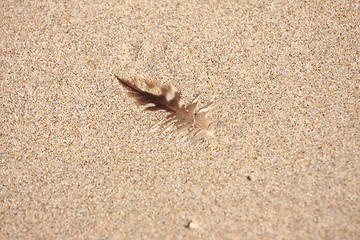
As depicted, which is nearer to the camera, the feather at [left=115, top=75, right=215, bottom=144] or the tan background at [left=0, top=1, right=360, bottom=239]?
the tan background at [left=0, top=1, right=360, bottom=239]

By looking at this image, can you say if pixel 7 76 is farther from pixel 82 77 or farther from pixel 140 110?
pixel 140 110

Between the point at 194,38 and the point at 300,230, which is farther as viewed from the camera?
the point at 194,38

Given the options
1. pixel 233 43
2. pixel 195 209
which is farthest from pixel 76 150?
pixel 233 43

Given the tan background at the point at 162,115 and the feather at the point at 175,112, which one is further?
the feather at the point at 175,112

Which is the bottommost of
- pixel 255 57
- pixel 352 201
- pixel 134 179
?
pixel 134 179
